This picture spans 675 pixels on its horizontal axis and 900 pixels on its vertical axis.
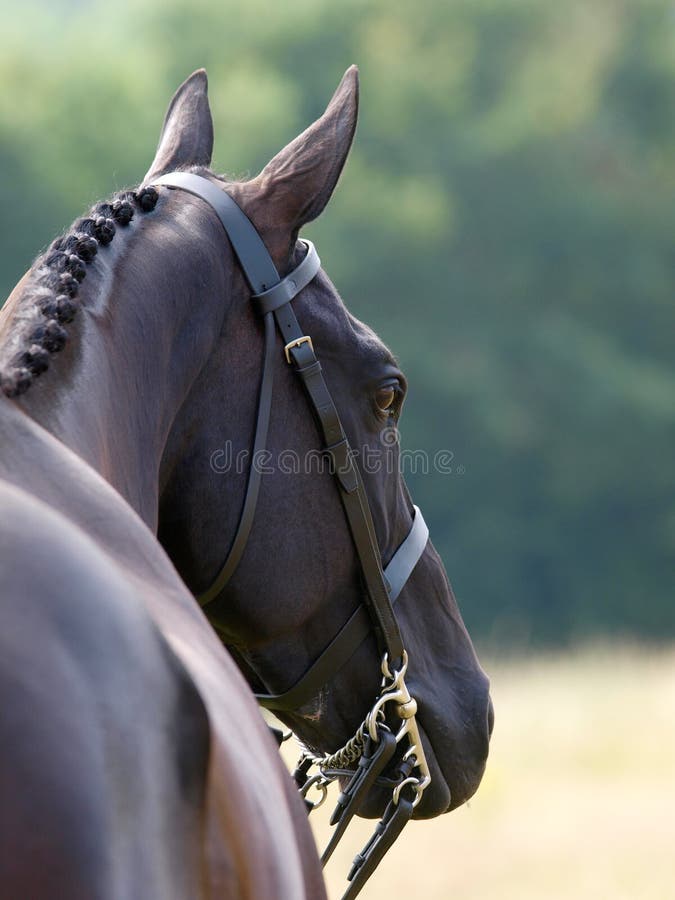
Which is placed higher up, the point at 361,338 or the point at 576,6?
the point at 361,338

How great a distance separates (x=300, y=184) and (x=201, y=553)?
0.75m

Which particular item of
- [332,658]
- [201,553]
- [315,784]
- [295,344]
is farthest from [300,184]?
[315,784]

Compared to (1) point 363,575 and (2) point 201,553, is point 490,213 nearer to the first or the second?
(1) point 363,575

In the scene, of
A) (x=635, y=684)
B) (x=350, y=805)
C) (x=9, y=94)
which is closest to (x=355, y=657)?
(x=350, y=805)

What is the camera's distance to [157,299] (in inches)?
86.0

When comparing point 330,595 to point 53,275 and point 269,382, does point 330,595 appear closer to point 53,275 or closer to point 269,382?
point 269,382

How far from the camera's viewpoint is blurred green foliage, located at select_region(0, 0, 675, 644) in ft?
81.5

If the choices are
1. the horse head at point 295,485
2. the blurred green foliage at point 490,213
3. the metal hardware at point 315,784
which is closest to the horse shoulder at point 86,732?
the horse head at point 295,485

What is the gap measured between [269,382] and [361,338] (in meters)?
0.28

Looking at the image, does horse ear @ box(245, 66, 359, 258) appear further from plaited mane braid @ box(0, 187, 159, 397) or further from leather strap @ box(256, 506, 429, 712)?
leather strap @ box(256, 506, 429, 712)

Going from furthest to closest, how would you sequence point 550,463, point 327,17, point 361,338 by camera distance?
point 327,17 < point 550,463 < point 361,338

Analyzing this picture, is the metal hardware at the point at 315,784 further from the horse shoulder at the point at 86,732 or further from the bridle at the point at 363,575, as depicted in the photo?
the horse shoulder at the point at 86,732

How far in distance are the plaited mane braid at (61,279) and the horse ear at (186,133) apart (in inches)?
14.6

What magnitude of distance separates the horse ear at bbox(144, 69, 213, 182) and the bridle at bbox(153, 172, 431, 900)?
207 mm
